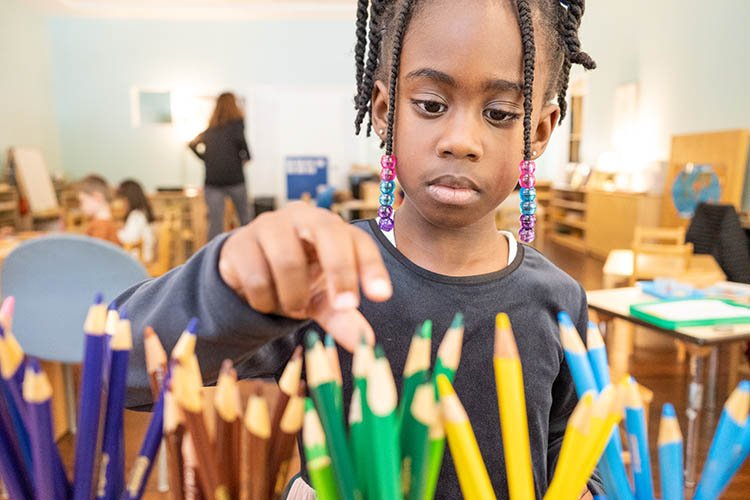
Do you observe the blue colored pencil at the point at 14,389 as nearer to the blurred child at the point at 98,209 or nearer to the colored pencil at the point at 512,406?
the colored pencil at the point at 512,406

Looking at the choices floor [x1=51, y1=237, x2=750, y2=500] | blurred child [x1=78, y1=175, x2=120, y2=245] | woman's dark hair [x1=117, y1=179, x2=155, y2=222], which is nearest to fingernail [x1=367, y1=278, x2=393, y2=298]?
floor [x1=51, y1=237, x2=750, y2=500]

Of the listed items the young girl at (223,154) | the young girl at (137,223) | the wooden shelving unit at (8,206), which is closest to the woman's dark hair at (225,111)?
the young girl at (223,154)

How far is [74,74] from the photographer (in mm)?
7074

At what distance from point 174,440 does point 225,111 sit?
14.7 ft

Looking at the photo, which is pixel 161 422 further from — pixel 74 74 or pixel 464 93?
pixel 74 74

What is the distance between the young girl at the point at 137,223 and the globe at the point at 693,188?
3690mm

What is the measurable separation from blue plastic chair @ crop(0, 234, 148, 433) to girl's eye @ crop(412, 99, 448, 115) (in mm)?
1302

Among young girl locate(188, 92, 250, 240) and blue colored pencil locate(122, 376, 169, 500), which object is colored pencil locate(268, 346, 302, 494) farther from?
young girl locate(188, 92, 250, 240)

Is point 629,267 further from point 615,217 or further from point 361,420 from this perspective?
point 361,420

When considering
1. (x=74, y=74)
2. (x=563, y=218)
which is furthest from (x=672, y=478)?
(x=74, y=74)

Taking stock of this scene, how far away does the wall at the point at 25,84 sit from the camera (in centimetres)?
610

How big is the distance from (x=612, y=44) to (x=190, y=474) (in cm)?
679

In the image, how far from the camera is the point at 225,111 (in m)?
4.46

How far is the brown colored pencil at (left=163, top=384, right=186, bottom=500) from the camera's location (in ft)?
0.76
